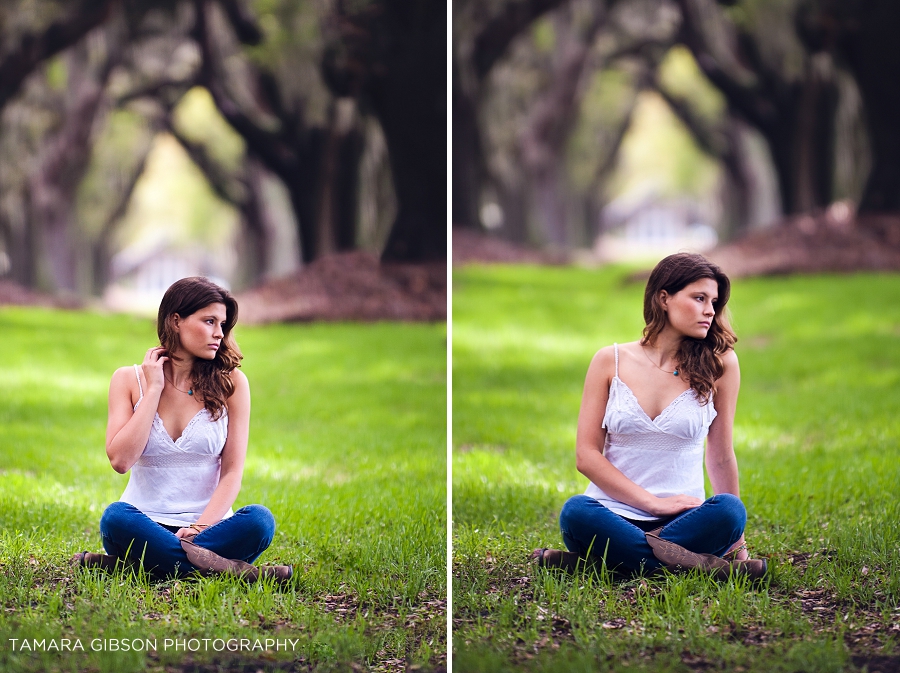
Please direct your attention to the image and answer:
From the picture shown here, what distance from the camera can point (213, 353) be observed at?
113 inches

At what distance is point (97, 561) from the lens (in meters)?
2.91

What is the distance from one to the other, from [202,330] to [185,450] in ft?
1.36

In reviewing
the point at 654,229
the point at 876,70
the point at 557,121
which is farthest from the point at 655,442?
the point at 876,70

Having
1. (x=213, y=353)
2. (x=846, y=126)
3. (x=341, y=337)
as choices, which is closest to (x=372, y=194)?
(x=341, y=337)

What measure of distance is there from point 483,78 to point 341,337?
3.32 m

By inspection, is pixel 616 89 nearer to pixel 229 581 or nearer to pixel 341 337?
pixel 341 337

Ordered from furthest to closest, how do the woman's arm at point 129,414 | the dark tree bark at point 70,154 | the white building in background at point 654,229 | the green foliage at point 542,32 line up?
the green foliage at point 542,32
the white building in background at point 654,229
the dark tree bark at point 70,154
the woman's arm at point 129,414

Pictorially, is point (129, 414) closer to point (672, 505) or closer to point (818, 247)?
point (672, 505)

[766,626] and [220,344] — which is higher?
[220,344]

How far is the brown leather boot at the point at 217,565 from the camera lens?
2.80 meters

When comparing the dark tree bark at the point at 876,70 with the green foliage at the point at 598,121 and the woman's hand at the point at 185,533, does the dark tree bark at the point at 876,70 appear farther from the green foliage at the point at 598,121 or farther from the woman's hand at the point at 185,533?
the woman's hand at the point at 185,533

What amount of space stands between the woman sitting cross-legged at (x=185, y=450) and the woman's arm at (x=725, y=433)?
1585 millimetres

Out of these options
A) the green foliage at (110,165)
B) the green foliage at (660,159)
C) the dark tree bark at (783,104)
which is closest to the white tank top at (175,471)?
the green foliage at (110,165)

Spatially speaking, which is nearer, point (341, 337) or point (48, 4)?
point (48, 4)
